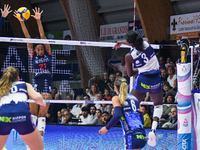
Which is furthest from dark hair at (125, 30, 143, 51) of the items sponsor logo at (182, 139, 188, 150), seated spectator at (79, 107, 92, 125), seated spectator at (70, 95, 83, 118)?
seated spectator at (70, 95, 83, 118)

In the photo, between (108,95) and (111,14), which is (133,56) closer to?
(108,95)

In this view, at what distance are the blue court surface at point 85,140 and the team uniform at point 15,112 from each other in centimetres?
195

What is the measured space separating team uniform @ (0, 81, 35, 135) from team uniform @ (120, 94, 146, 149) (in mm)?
1079

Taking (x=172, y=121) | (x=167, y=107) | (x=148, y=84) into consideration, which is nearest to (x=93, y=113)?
(x=167, y=107)

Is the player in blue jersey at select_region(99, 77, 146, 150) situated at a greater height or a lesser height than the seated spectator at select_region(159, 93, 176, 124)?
greater

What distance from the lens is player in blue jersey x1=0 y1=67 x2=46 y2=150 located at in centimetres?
326

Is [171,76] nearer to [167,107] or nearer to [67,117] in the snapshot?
[167,107]

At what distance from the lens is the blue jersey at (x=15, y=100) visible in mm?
3299

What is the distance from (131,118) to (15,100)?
4.44ft

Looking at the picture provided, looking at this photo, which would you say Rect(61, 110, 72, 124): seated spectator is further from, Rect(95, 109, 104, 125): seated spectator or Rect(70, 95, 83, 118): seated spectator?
Rect(95, 109, 104, 125): seated spectator

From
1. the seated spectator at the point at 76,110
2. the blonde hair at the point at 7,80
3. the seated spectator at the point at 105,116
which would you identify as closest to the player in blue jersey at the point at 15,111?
the blonde hair at the point at 7,80

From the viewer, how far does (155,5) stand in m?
11.1

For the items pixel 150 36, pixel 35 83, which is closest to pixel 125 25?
pixel 150 36

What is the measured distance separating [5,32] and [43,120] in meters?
13.2
